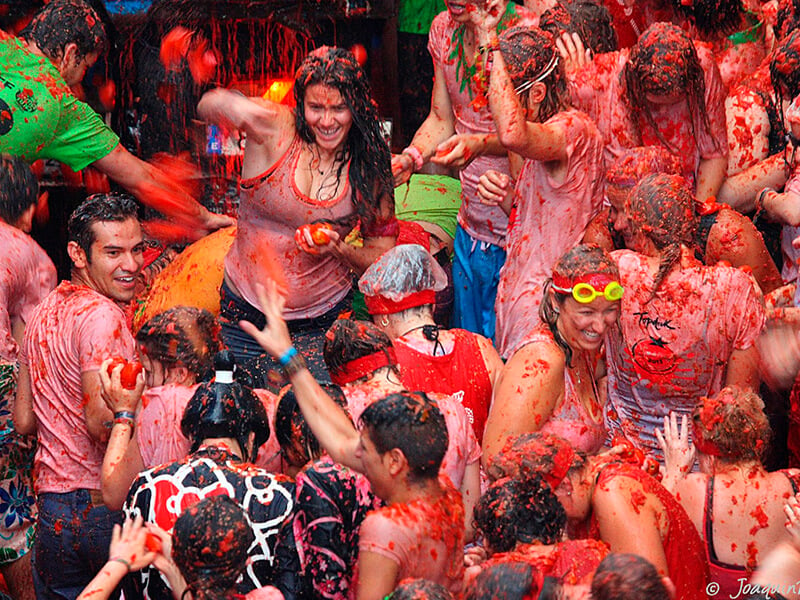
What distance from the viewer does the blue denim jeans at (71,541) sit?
16.2ft

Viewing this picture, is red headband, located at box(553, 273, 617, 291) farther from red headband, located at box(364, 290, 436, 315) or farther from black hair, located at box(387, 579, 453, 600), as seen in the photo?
black hair, located at box(387, 579, 453, 600)

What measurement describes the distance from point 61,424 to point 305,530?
1.56 m

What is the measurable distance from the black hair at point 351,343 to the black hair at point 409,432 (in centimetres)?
56

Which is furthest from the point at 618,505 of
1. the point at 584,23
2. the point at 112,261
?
the point at 584,23

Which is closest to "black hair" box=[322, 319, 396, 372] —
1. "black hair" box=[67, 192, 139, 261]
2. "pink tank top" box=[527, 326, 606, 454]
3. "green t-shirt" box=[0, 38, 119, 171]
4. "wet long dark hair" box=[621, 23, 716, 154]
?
"pink tank top" box=[527, 326, 606, 454]

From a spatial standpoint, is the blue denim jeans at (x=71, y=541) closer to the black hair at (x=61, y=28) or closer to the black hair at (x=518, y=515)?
the black hair at (x=518, y=515)

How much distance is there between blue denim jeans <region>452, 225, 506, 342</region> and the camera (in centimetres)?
664

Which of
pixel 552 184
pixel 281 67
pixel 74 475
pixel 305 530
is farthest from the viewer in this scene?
pixel 281 67

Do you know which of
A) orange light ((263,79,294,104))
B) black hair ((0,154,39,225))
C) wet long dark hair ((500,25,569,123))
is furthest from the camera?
orange light ((263,79,294,104))

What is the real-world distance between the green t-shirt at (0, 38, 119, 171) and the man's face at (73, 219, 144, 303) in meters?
1.10

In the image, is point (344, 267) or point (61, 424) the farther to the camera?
point (344, 267)

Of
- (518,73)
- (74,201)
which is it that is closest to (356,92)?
(518,73)

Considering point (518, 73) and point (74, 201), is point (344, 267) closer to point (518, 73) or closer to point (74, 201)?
point (518, 73)

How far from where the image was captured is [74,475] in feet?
16.3
